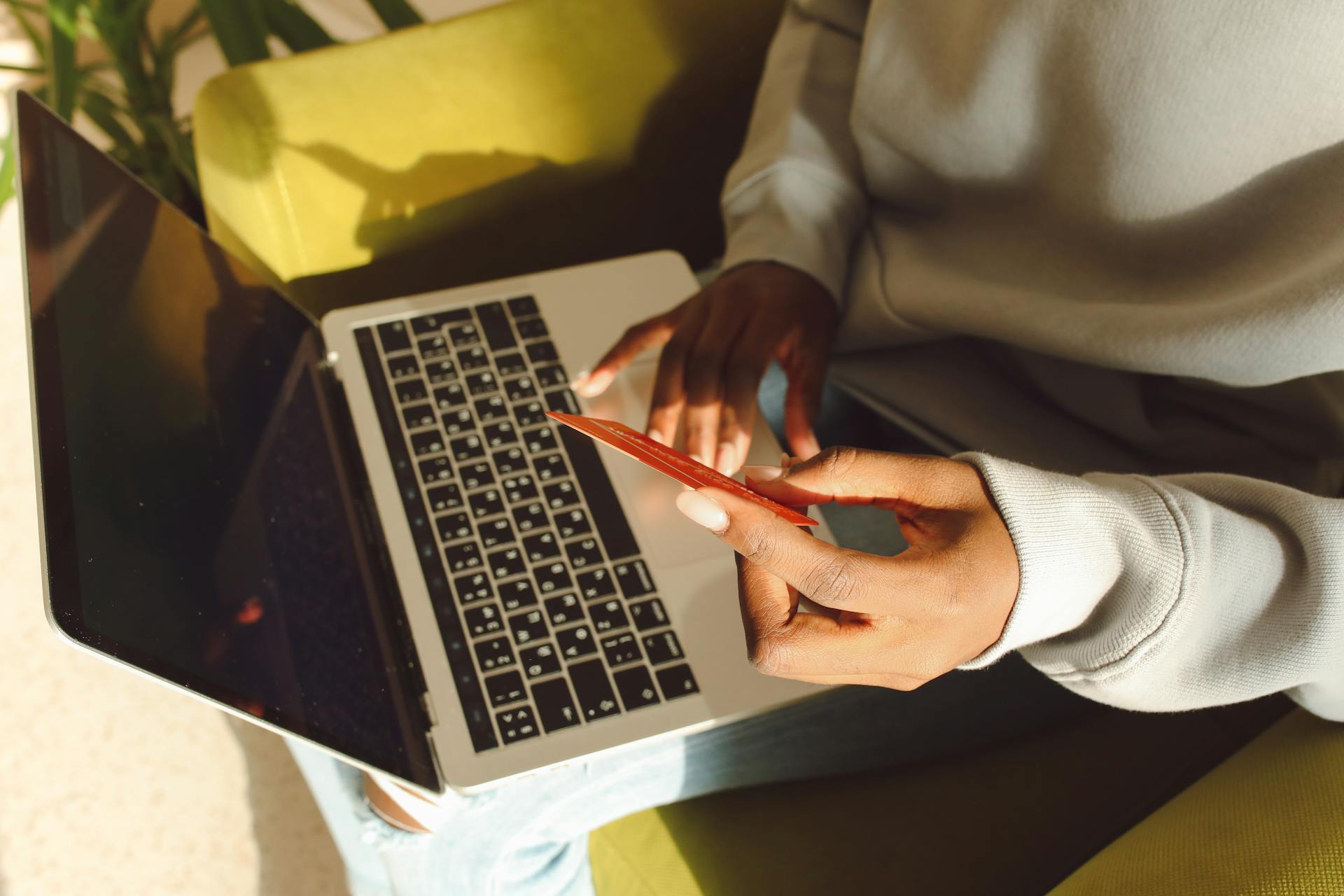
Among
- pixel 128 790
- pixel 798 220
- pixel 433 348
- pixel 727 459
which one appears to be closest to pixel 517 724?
pixel 727 459

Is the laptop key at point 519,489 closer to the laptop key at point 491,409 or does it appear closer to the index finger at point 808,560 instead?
the laptop key at point 491,409

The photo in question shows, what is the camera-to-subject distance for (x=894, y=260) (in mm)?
799

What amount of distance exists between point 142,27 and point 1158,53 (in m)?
1.18

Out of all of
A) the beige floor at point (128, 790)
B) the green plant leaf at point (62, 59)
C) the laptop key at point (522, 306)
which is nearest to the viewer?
the laptop key at point (522, 306)

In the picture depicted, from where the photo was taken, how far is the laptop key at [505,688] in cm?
62

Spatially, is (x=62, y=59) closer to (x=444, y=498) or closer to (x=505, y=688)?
(x=444, y=498)

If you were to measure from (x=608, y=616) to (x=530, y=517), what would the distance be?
0.33ft

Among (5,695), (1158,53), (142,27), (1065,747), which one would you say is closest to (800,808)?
(1065,747)

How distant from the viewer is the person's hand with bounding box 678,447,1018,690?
408 millimetres

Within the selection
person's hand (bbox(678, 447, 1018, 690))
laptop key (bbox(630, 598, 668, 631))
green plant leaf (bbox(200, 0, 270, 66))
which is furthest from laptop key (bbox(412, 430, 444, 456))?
green plant leaf (bbox(200, 0, 270, 66))

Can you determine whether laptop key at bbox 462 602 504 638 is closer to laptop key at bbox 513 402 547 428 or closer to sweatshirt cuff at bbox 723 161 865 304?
laptop key at bbox 513 402 547 428

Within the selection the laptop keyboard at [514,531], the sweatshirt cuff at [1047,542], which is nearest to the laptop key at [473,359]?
the laptop keyboard at [514,531]

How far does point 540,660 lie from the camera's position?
0.64 m

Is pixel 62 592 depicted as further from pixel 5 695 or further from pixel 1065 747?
pixel 5 695
